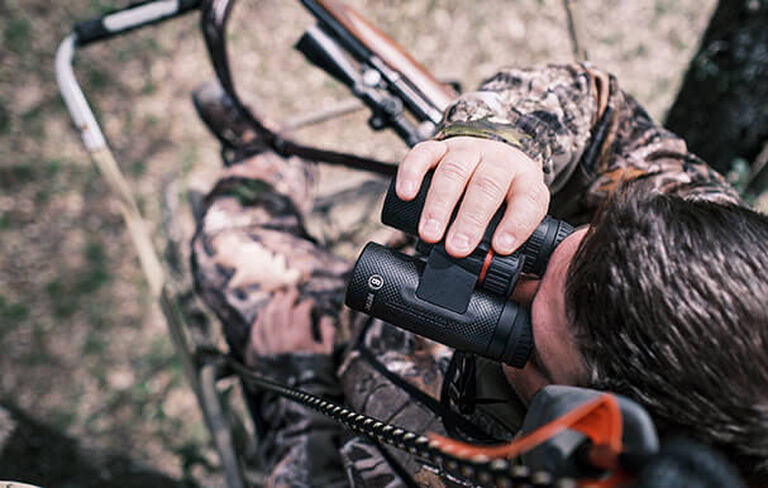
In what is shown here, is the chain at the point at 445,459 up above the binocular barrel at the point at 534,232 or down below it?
below

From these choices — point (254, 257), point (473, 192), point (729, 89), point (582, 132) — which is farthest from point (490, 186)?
point (729, 89)

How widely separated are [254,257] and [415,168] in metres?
0.83

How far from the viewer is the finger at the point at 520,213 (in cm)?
70

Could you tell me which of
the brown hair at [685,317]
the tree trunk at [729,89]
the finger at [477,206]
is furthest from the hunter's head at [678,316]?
the tree trunk at [729,89]

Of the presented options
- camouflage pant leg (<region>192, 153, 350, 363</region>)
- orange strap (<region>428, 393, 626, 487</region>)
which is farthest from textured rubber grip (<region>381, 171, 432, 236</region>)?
camouflage pant leg (<region>192, 153, 350, 363</region>)

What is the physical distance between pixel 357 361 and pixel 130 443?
1.59 metres

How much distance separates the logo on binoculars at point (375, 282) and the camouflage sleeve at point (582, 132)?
30 cm

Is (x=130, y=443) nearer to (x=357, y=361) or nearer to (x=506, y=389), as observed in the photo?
(x=357, y=361)

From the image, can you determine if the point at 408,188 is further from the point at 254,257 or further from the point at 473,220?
the point at 254,257

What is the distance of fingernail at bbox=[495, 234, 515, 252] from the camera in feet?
2.29

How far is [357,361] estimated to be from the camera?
1.13 m

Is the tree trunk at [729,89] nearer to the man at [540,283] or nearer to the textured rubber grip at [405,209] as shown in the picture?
the man at [540,283]

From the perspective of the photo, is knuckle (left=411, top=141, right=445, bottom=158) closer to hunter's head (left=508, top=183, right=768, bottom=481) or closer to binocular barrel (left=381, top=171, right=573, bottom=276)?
binocular barrel (left=381, top=171, right=573, bottom=276)

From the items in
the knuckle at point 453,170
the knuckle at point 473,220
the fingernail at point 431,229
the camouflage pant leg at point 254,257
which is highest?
the knuckle at point 453,170
